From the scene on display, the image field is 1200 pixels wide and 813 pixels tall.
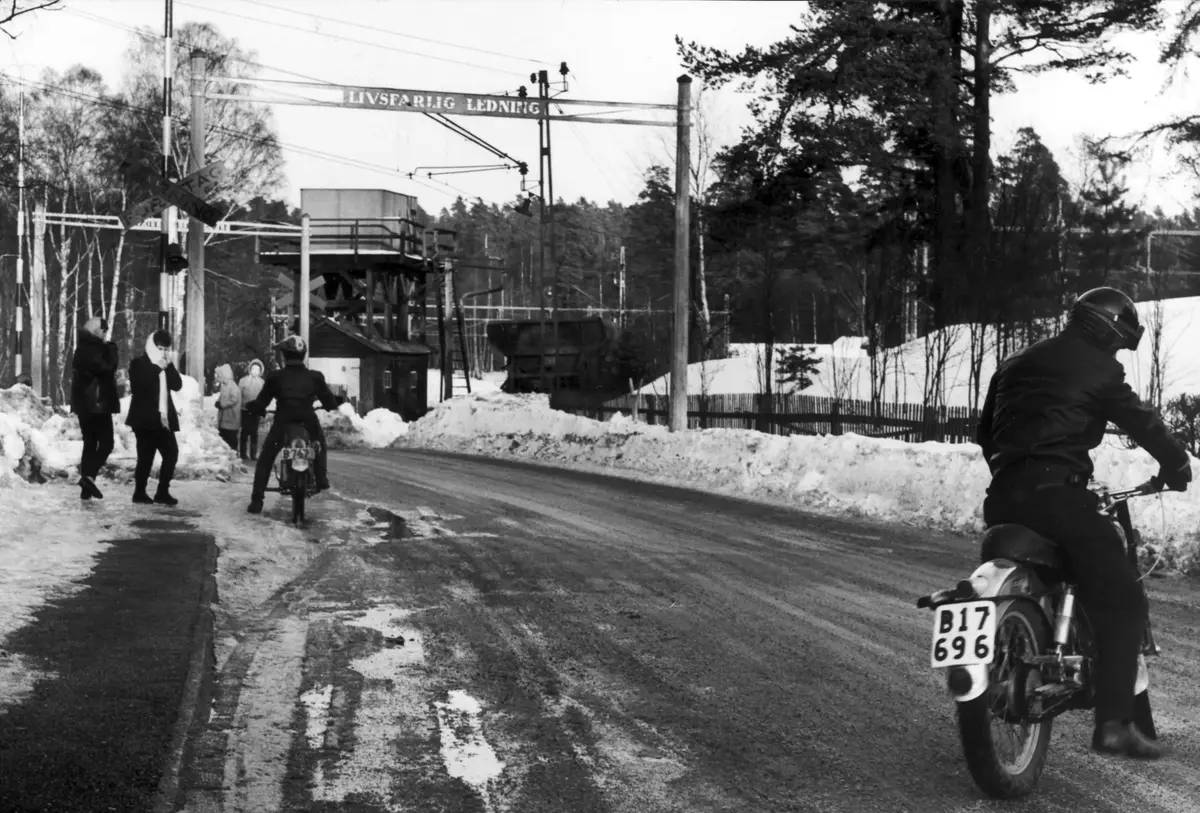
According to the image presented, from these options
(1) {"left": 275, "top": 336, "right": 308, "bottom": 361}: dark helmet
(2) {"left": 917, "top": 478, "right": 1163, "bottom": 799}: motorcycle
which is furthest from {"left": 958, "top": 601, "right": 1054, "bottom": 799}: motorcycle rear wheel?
(1) {"left": 275, "top": 336, "right": 308, "bottom": 361}: dark helmet

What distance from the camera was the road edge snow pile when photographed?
1348 cm

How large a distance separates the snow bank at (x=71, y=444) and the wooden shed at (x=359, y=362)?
3407 cm

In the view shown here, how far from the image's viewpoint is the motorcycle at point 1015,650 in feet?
16.1

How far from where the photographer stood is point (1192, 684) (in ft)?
23.5

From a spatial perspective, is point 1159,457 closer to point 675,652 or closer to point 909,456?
point 675,652

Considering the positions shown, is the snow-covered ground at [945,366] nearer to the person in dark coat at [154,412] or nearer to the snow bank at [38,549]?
the person in dark coat at [154,412]

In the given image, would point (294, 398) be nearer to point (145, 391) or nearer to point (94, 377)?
point (145, 391)

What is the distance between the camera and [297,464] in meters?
14.5

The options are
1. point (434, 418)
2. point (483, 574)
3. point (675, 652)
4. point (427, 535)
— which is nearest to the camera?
point (675, 652)

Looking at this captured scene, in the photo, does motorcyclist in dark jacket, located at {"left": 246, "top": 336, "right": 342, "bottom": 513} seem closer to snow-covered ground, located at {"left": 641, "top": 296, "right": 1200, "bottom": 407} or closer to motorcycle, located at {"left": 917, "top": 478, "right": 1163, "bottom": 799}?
motorcycle, located at {"left": 917, "top": 478, "right": 1163, "bottom": 799}

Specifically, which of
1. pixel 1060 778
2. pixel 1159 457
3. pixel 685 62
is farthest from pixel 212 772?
pixel 685 62

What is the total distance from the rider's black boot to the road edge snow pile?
2.08 metres

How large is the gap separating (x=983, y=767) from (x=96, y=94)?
5710cm

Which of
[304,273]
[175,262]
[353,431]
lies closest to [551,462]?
[175,262]
